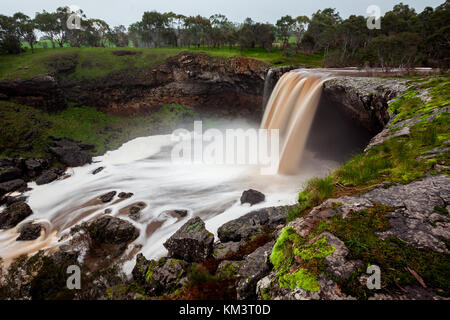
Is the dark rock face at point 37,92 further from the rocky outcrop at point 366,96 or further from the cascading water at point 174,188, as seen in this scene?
the rocky outcrop at point 366,96

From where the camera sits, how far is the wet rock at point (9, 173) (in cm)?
1573

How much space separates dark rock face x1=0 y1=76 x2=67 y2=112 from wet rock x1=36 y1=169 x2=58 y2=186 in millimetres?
14314

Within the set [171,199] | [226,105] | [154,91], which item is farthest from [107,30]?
[171,199]

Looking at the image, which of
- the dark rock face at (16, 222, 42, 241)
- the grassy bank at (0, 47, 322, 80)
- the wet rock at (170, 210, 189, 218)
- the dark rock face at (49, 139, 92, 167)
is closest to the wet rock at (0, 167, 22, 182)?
the dark rock face at (49, 139, 92, 167)

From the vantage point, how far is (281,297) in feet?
8.00

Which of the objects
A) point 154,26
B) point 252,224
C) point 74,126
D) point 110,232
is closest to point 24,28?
point 74,126

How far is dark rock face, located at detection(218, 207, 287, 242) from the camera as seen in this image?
6820 mm

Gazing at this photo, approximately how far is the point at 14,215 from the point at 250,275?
14.8 metres

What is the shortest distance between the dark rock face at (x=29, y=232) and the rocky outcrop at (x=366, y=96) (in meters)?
17.5

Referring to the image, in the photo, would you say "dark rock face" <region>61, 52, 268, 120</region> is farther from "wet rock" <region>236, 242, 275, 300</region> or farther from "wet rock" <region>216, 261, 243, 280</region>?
"wet rock" <region>236, 242, 275, 300</region>

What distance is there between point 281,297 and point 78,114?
34472 mm

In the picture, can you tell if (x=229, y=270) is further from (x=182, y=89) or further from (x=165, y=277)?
(x=182, y=89)

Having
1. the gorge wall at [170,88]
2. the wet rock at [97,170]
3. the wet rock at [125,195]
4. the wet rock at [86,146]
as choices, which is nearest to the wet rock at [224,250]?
the wet rock at [125,195]

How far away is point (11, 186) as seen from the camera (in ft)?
49.5
